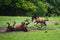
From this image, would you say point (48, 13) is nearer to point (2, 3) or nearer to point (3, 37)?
point (2, 3)

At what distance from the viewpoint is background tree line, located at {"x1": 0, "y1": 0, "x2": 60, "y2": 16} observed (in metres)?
27.7

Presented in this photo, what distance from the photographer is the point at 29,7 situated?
3009 cm

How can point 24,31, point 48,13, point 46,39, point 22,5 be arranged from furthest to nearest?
1. point 48,13
2. point 22,5
3. point 24,31
4. point 46,39

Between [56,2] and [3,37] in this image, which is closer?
[3,37]

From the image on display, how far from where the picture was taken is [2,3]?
27.2 m

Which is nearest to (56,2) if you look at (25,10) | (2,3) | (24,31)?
(25,10)

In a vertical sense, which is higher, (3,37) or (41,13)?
(3,37)

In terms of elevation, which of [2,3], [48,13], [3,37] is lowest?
[48,13]

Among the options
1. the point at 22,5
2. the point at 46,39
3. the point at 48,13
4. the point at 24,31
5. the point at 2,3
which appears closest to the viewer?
the point at 46,39

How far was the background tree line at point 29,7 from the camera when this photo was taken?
2770 centimetres

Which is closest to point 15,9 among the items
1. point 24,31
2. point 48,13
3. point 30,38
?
point 48,13

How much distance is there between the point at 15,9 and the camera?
2884cm

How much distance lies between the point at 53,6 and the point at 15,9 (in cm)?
665

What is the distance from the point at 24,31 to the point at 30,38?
6.62 feet
